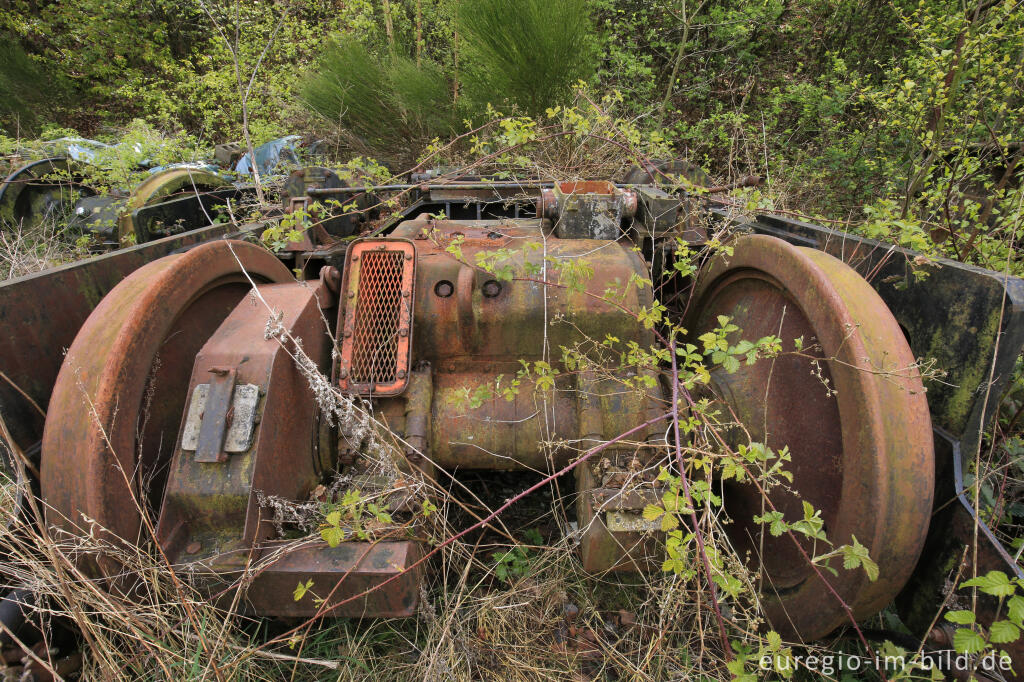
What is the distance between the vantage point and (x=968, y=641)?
3.92ft

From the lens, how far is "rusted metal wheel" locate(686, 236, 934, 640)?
1406 mm

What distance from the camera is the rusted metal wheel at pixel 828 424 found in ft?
4.61

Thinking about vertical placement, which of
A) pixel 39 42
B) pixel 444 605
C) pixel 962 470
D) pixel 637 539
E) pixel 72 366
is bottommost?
pixel 444 605

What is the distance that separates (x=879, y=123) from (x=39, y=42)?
657 inches

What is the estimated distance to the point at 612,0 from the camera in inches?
291

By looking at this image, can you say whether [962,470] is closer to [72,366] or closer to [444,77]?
[72,366]

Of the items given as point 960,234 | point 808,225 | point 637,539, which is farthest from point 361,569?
point 960,234

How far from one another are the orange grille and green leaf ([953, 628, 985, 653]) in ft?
5.79

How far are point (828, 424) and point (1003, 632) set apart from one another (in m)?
0.68

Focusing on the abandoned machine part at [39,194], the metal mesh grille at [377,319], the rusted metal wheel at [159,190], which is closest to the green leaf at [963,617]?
the metal mesh grille at [377,319]

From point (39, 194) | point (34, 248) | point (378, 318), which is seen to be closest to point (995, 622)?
point (378, 318)

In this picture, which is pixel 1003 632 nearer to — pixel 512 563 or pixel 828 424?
pixel 828 424

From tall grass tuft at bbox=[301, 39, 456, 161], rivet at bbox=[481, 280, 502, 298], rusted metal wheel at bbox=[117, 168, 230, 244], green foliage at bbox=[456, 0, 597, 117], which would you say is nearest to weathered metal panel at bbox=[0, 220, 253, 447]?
rusted metal wheel at bbox=[117, 168, 230, 244]

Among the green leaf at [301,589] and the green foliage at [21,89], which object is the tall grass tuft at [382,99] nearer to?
the green leaf at [301,589]
